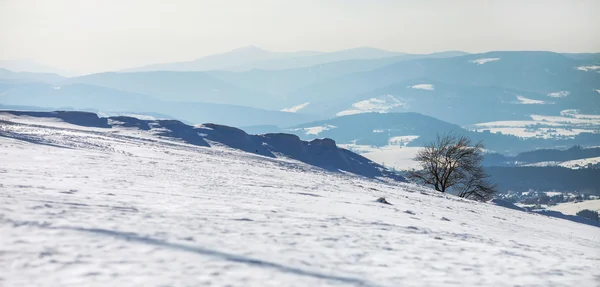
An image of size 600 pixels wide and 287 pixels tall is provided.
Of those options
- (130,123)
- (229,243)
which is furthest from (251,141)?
(229,243)

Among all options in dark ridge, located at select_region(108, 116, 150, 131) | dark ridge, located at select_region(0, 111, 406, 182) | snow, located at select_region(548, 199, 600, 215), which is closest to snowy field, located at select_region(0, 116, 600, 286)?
dark ridge, located at select_region(0, 111, 406, 182)

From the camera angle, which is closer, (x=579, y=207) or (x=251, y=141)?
(x=251, y=141)

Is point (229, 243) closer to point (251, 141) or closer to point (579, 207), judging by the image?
point (251, 141)

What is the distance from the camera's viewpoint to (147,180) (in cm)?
2002

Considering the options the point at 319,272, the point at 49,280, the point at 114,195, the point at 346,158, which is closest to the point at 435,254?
the point at 319,272

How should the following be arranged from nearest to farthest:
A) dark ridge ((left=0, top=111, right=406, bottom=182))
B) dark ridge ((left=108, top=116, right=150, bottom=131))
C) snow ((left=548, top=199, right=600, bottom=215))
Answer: dark ridge ((left=0, top=111, right=406, bottom=182)) → dark ridge ((left=108, top=116, right=150, bottom=131)) → snow ((left=548, top=199, right=600, bottom=215))

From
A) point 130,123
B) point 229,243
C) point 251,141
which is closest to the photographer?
point 229,243

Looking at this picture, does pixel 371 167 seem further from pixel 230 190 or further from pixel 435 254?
pixel 435 254

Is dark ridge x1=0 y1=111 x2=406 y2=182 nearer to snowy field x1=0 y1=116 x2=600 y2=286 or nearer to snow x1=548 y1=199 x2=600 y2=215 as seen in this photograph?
snowy field x1=0 y1=116 x2=600 y2=286

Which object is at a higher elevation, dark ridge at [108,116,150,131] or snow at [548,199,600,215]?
dark ridge at [108,116,150,131]

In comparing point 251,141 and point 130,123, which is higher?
point 130,123

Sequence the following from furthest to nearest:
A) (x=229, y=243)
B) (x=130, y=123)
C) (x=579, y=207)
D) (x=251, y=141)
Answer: (x=579, y=207)
(x=251, y=141)
(x=130, y=123)
(x=229, y=243)

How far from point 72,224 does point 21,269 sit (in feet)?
9.86

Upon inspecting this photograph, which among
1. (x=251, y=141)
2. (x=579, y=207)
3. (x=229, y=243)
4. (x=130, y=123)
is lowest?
(x=579, y=207)
